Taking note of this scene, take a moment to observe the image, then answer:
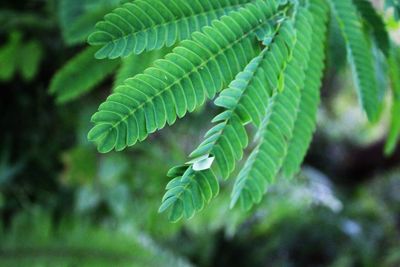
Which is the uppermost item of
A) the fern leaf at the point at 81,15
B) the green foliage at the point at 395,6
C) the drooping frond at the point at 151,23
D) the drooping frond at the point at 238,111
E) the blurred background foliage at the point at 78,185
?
the fern leaf at the point at 81,15

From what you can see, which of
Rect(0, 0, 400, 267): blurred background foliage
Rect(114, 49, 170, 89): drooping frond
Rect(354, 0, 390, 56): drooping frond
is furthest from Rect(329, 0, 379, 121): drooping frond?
Rect(0, 0, 400, 267): blurred background foliage

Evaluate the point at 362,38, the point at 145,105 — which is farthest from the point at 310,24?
the point at 145,105

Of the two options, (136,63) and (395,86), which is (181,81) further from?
(395,86)

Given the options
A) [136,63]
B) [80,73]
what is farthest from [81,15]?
[136,63]

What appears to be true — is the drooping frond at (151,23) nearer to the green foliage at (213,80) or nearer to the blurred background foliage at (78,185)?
the green foliage at (213,80)

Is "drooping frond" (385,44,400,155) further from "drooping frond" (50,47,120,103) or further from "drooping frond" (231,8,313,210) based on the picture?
"drooping frond" (50,47,120,103)

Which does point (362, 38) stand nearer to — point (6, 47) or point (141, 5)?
point (141, 5)

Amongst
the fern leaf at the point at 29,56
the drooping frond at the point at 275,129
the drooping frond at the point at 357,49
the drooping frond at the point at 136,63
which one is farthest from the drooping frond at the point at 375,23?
the fern leaf at the point at 29,56
